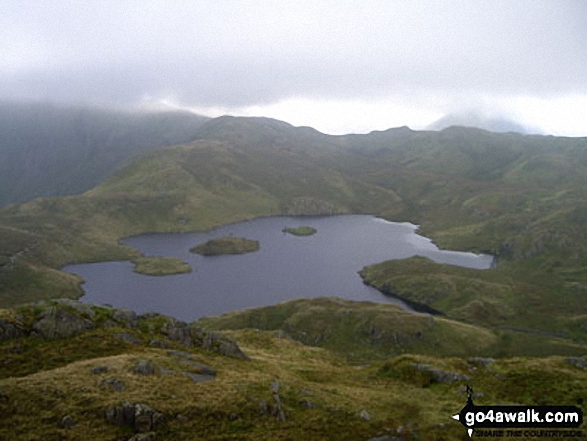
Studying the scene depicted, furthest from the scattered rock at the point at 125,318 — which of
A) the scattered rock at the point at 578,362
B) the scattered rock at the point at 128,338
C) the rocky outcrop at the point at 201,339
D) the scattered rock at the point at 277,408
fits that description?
the scattered rock at the point at 578,362

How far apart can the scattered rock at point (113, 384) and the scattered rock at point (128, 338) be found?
1392cm

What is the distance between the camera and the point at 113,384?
39281 millimetres

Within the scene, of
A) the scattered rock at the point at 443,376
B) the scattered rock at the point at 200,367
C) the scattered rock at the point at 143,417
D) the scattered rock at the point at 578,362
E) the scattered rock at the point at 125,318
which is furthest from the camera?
the scattered rock at the point at 578,362

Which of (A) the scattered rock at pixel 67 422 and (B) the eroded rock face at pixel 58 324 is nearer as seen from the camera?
(A) the scattered rock at pixel 67 422

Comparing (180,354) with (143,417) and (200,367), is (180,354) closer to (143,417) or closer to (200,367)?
(200,367)

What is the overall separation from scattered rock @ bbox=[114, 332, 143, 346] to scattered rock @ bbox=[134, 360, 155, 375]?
989 centimetres

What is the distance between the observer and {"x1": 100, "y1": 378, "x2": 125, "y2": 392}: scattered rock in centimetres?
3878

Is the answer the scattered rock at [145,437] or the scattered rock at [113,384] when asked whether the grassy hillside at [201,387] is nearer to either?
the scattered rock at [113,384]

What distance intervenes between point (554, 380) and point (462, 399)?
1351 cm

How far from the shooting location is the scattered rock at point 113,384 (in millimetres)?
38781

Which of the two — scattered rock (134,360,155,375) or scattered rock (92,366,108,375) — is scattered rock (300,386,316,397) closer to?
scattered rock (134,360,155,375)

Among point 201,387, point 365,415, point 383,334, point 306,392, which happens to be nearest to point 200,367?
point 201,387

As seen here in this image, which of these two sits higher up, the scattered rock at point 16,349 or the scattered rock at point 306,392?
the scattered rock at point 16,349

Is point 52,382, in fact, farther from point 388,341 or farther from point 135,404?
point 388,341
